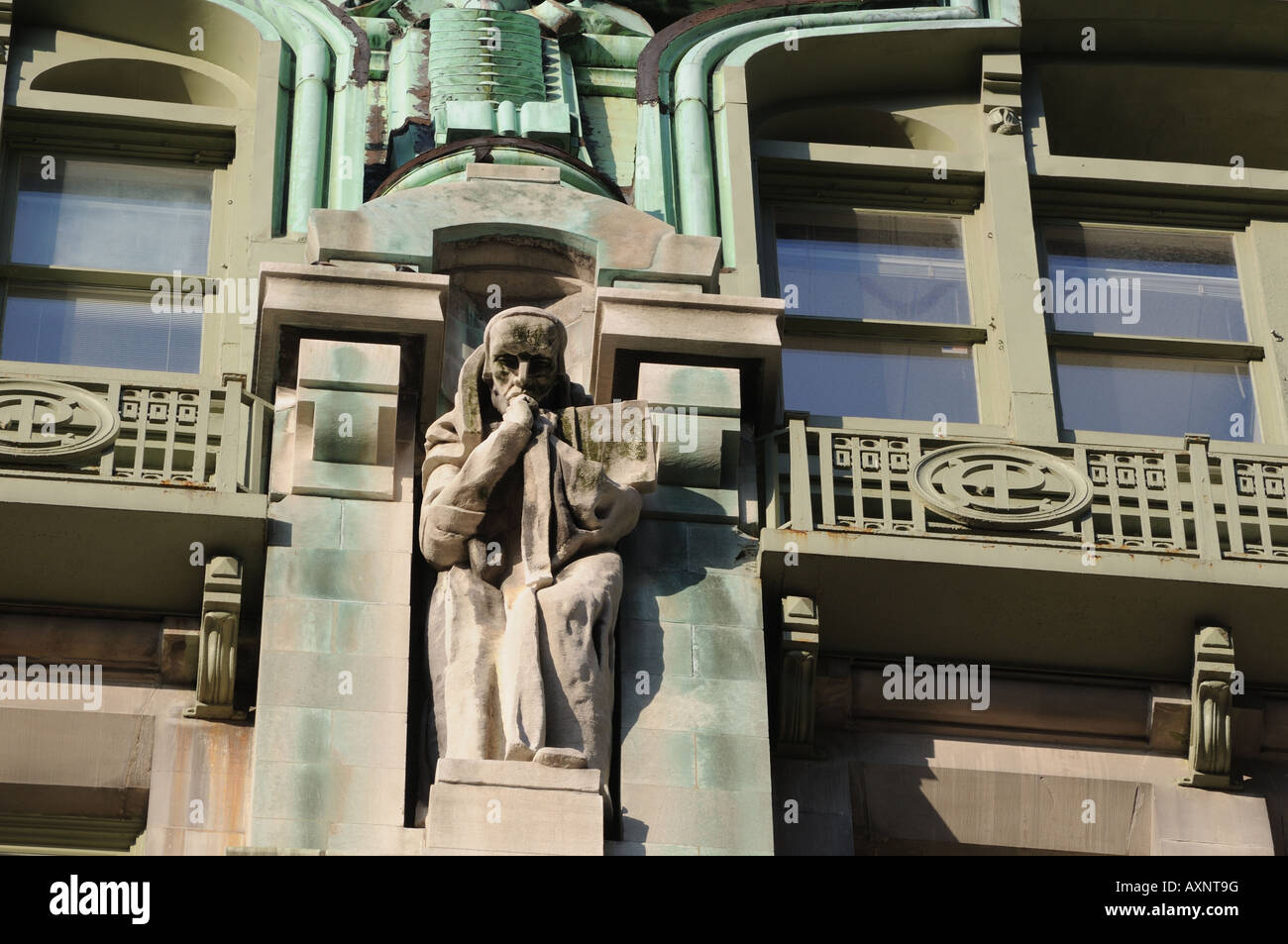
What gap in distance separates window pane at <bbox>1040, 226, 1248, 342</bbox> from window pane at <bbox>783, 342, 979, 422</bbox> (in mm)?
865

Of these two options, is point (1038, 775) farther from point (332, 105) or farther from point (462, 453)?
point (332, 105)

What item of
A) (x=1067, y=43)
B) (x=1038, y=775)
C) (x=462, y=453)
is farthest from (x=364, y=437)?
(x=1067, y=43)

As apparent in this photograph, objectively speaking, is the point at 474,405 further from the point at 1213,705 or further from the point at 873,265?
the point at 1213,705

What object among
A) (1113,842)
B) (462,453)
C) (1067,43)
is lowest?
(1113,842)

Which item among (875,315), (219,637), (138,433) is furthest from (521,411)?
(875,315)

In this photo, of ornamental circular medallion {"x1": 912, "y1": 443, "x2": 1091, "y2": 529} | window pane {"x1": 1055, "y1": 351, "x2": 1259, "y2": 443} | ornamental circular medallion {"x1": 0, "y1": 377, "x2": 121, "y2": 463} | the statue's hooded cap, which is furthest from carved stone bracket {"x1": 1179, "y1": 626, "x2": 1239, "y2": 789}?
ornamental circular medallion {"x1": 0, "y1": 377, "x2": 121, "y2": 463}

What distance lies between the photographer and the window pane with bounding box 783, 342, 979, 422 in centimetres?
2122

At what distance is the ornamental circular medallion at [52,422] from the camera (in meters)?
18.4

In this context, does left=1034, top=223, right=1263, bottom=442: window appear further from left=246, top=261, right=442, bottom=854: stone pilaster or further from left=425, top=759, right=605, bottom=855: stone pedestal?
left=425, top=759, right=605, bottom=855: stone pedestal

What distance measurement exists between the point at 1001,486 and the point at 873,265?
3.50 m

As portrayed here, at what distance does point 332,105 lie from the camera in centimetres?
2194

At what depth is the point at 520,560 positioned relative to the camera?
1808 centimetres

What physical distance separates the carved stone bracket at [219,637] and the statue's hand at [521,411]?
1.88 meters

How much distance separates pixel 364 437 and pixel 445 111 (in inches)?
127
